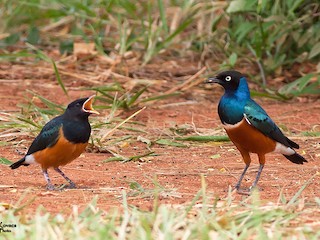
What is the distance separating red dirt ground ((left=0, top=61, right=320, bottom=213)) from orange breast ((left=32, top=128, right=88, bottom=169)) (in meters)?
0.21

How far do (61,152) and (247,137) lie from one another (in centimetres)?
133

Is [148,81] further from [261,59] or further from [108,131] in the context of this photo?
[108,131]

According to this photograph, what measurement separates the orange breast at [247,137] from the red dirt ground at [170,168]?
0.96ft

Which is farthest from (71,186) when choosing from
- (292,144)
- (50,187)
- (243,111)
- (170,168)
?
(292,144)

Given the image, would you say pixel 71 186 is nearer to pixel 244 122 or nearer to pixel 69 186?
pixel 69 186

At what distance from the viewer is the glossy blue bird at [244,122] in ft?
21.4

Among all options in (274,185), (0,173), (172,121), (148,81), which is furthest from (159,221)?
(148,81)

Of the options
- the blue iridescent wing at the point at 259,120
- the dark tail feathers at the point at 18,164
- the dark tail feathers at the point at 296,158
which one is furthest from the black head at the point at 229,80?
the dark tail feathers at the point at 18,164

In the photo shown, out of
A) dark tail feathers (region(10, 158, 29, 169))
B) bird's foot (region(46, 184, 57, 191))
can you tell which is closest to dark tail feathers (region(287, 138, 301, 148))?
bird's foot (region(46, 184, 57, 191))

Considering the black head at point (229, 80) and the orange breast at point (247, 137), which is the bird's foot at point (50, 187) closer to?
the orange breast at point (247, 137)

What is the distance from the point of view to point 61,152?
6.48 meters

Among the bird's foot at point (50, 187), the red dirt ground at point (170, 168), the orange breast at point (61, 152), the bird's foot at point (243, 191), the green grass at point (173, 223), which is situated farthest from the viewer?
the orange breast at point (61, 152)

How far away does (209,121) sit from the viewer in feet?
30.1

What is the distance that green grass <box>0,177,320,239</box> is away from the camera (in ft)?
15.3
